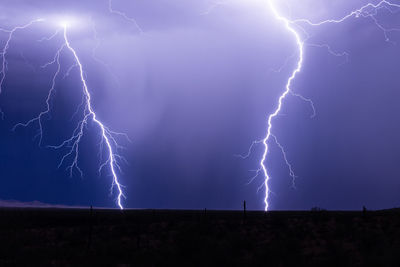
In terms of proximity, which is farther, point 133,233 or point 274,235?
point 133,233

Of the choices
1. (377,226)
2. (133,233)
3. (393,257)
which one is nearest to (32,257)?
(133,233)

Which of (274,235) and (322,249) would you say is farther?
(274,235)

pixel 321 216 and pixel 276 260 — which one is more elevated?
pixel 321 216

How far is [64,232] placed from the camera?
27109mm

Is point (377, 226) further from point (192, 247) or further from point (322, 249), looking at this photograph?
point (192, 247)

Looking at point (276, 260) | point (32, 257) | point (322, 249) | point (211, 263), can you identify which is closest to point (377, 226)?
point (322, 249)

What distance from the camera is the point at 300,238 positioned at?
20047mm

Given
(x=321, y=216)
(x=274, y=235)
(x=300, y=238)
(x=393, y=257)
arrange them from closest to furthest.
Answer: (x=393, y=257)
(x=300, y=238)
(x=274, y=235)
(x=321, y=216)

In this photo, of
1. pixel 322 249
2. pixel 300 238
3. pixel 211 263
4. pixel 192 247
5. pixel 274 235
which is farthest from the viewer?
pixel 274 235

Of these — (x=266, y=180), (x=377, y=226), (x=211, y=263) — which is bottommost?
(x=211, y=263)

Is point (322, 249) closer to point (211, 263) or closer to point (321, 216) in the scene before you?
point (211, 263)

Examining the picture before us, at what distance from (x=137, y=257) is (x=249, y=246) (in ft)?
13.5

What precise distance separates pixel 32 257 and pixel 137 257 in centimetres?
354

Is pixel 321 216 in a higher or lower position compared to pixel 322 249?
higher
